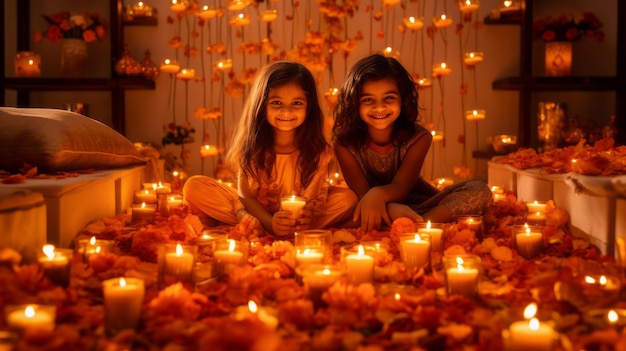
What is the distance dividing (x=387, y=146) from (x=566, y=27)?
2.27 metres

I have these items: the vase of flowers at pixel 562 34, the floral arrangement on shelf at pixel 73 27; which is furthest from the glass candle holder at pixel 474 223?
the floral arrangement on shelf at pixel 73 27

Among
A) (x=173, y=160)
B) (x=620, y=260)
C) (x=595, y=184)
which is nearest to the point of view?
(x=620, y=260)

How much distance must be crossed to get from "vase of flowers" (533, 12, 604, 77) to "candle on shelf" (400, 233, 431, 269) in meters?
3.04

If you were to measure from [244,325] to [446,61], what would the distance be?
4.00 m

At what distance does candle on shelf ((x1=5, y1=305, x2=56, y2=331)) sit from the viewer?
47.7 inches

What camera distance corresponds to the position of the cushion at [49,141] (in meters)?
2.46

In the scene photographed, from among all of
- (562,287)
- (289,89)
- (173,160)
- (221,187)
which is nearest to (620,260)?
(562,287)

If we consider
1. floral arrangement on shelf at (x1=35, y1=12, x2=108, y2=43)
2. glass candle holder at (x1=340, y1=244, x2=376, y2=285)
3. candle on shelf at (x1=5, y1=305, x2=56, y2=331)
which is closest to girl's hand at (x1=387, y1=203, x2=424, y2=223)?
glass candle holder at (x1=340, y1=244, x2=376, y2=285)

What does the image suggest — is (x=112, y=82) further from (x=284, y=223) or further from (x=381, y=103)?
(x=284, y=223)

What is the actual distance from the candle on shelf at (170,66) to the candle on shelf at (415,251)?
114 inches

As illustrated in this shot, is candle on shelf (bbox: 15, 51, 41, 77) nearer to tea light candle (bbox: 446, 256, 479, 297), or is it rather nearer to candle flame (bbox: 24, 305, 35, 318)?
candle flame (bbox: 24, 305, 35, 318)

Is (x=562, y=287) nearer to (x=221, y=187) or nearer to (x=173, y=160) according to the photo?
(x=221, y=187)

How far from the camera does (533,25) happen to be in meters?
4.50

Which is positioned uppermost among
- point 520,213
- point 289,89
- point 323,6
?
point 323,6
